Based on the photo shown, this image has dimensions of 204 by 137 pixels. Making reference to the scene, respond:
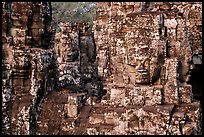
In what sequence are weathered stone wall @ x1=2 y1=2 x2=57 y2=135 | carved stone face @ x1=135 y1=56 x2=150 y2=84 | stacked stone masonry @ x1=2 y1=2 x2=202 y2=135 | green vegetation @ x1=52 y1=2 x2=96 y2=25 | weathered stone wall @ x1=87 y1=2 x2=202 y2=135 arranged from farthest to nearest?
green vegetation @ x1=52 y1=2 x2=96 y2=25 → weathered stone wall @ x1=2 y1=2 x2=57 y2=135 → carved stone face @ x1=135 y1=56 x2=150 y2=84 → stacked stone masonry @ x1=2 y1=2 x2=202 y2=135 → weathered stone wall @ x1=87 y1=2 x2=202 y2=135

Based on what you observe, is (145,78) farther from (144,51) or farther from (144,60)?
(144,51)

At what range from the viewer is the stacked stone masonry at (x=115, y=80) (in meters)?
10.6

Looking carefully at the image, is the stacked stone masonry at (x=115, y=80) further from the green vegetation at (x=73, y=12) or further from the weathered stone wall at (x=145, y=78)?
the green vegetation at (x=73, y=12)

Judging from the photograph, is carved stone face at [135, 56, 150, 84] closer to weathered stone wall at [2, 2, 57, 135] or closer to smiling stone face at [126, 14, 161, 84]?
smiling stone face at [126, 14, 161, 84]

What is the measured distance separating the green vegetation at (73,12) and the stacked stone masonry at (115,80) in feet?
147

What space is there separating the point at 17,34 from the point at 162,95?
4.62 meters

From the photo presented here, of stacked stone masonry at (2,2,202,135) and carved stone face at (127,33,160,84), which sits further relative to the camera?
carved stone face at (127,33,160,84)

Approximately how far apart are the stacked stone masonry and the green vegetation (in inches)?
1767

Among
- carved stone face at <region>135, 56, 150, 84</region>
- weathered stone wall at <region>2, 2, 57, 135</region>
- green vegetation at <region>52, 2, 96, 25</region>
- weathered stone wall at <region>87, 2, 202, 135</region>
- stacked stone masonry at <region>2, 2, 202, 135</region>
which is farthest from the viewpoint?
green vegetation at <region>52, 2, 96, 25</region>

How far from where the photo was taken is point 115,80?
1144 cm

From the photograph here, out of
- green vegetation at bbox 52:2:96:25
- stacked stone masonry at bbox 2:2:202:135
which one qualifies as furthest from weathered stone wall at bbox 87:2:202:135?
green vegetation at bbox 52:2:96:25

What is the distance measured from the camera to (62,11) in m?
67.1

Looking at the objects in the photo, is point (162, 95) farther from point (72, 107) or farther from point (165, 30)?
point (72, 107)

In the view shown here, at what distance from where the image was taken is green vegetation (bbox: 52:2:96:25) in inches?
Result: 2355
